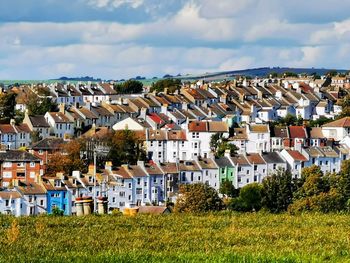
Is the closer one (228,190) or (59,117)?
(228,190)

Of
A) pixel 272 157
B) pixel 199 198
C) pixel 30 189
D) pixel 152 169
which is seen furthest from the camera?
pixel 272 157

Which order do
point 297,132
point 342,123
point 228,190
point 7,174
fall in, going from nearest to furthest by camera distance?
point 228,190, point 7,174, point 297,132, point 342,123

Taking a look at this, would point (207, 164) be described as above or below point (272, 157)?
Answer: below

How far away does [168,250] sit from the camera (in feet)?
58.3

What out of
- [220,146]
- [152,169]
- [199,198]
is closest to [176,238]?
[199,198]

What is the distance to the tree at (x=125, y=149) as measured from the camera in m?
91.8

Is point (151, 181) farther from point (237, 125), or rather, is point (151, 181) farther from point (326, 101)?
point (326, 101)

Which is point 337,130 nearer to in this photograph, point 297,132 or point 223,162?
point 297,132

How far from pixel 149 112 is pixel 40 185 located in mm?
44248

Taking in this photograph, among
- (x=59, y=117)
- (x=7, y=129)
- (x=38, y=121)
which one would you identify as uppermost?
(x=59, y=117)

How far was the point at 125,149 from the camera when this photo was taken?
306 ft

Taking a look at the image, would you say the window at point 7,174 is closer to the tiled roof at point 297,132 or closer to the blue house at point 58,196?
the blue house at point 58,196

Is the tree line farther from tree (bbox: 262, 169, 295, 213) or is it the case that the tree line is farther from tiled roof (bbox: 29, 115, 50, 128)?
tiled roof (bbox: 29, 115, 50, 128)

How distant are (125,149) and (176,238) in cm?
7431
